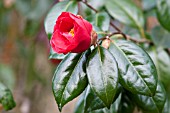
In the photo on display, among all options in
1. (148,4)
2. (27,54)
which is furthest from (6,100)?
(27,54)

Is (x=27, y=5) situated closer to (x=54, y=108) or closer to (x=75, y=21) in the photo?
(x=54, y=108)

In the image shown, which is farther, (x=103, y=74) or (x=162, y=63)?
(x=162, y=63)

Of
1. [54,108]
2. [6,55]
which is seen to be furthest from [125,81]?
[54,108]

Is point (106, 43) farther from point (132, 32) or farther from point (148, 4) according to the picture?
point (148, 4)

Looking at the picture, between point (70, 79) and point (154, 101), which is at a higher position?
point (70, 79)

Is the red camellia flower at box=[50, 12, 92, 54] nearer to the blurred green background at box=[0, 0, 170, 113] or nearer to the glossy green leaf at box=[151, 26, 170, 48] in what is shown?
the glossy green leaf at box=[151, 26, 170, 48]
